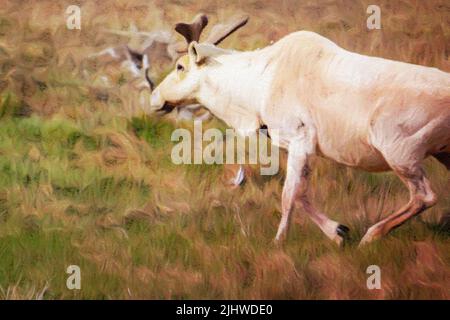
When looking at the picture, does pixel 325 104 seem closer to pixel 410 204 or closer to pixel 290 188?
pixel 290 188

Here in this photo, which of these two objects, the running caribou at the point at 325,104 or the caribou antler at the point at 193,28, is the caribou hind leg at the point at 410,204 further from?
the caribou antler at the point at 193,28

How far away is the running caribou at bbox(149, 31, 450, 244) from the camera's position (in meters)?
4.18

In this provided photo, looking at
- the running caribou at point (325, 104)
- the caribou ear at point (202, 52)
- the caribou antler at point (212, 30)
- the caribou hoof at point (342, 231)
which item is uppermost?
the caribou antler at point (212, 30)

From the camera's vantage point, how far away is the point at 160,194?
14.5ft

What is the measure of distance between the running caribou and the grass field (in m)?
0.07

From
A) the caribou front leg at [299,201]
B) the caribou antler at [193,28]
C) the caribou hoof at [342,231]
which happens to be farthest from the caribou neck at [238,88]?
the caribou hoof at [342,231]

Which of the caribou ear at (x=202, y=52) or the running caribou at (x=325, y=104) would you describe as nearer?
the running caribou at (x=325, y=104)

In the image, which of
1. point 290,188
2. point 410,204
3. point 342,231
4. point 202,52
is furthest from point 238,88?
point 410,204

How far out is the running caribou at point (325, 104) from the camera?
4.18 meters

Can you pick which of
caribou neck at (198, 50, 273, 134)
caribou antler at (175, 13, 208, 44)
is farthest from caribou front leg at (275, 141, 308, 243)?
caribou antler at (175, 13, 208, 44)

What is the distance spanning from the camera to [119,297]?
14.1 ft

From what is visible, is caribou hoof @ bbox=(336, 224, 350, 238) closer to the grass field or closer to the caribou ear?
the grass field

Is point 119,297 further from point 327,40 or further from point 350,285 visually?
point 327,40

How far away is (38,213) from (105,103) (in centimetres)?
60
